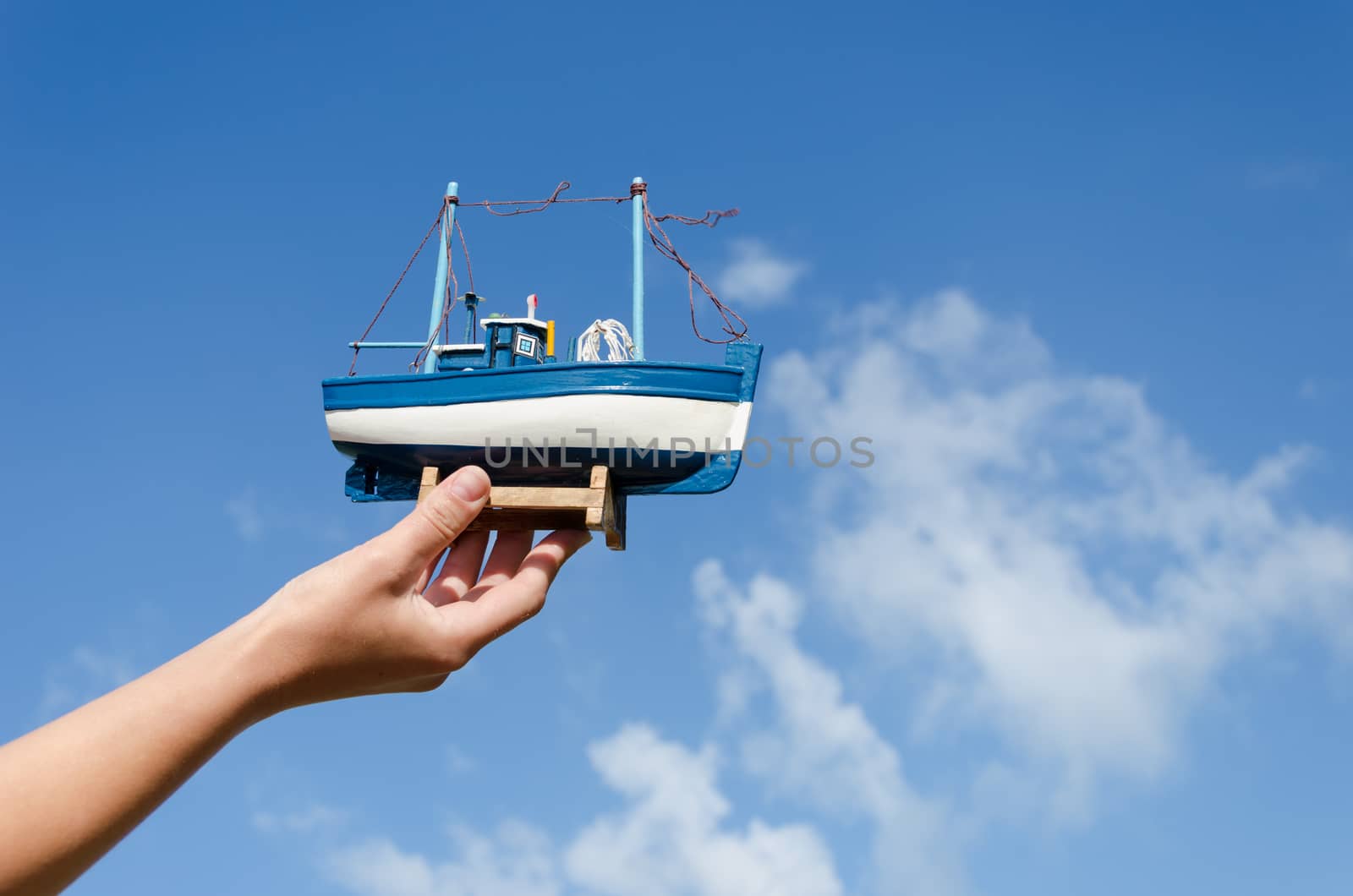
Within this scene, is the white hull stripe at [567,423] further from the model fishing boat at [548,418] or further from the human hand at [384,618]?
the human hand at [384,618]

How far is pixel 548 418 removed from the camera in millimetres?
5836

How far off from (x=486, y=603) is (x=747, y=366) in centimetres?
252

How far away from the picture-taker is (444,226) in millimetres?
6910

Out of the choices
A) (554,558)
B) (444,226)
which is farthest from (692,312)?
(554,558)

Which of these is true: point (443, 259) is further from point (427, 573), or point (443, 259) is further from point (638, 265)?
point (427, 573)

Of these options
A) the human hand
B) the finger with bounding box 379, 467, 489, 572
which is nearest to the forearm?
the human hand

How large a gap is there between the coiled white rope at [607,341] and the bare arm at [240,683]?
2.36 meters

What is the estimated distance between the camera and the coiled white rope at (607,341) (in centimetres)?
645

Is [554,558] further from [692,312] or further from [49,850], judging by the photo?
[49,850]

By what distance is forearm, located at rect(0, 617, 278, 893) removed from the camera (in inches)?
89.7

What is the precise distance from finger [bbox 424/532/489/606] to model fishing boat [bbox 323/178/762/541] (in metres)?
0.78

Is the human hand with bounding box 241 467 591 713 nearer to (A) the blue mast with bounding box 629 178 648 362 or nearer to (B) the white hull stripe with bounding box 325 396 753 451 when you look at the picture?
(B) the white hull stripe with bounding box 325 396 753 451

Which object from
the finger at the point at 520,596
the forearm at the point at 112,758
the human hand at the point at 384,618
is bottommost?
the forearm at the point at 112,758

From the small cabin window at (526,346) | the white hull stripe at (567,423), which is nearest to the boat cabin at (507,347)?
the small cabin window at (526,346)
